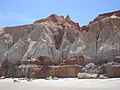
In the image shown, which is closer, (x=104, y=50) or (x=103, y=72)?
(x=103, y=72)

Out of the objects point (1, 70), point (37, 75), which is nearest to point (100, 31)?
point (37, 75)

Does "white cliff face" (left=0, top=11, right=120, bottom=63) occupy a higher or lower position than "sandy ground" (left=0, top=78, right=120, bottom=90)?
higher

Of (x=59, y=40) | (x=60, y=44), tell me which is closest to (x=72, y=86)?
(x=60, y=44)

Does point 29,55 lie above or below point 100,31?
below

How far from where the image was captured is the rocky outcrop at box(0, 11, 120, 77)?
176ft

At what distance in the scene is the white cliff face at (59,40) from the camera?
2153 inches

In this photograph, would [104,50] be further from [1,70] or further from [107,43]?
[1,70]

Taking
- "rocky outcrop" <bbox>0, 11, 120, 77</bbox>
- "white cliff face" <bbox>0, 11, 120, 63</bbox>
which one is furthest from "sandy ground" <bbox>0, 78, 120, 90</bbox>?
"white cliff face" <bbox>0, 11, 120, 63</bbox>

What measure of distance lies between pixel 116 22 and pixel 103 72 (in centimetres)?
1553

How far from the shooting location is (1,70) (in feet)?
206

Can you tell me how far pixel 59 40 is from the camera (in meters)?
71.8

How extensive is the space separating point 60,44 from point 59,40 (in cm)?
185

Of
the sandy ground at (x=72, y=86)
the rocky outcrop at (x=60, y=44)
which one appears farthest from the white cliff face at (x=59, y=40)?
the sandy ground at (x=72, y=86)

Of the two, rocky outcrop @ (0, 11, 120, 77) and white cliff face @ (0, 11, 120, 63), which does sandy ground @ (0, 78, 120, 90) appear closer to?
rocky outcrop @ (0, 11, 120, 77)
